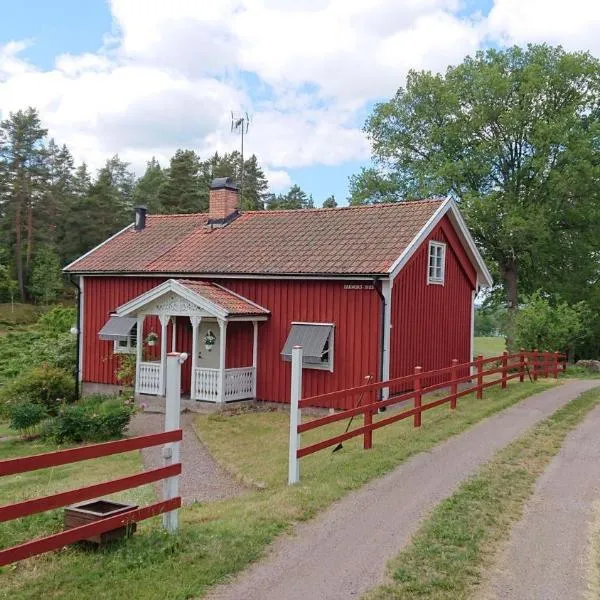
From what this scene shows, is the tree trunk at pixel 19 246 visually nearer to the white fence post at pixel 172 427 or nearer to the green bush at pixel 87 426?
the green bush at pixel 87 426

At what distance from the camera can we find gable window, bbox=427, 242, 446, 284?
17.0m

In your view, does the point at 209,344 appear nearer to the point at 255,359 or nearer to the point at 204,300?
the point at 255,359

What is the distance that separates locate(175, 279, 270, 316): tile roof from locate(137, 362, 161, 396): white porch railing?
250 centimetres

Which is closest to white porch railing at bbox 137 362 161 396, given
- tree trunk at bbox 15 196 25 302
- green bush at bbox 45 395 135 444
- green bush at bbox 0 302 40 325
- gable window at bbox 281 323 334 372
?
green bush at bbox 45 395 135 444

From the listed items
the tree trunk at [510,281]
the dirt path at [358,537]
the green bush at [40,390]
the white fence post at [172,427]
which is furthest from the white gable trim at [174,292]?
the tree trunk at [510,281]

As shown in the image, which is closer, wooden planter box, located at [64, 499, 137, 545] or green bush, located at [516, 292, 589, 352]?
wooden planter box, located at [64, 499, 137, 545]

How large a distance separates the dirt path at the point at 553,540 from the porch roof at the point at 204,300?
8.57m

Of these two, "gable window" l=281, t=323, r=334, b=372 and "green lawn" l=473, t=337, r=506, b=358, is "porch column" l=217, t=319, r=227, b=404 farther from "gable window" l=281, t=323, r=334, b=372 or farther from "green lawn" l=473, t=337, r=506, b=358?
"green lawn" l=473, t=337, r=506, b=358

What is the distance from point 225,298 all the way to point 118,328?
401 cm

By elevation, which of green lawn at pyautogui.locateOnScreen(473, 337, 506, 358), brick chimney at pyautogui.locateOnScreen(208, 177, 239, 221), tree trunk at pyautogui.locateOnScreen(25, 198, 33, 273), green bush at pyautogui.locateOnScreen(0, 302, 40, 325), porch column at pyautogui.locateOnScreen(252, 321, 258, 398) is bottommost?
green lawn at pyautogui.locateOnScreen(473, 337, 506, 358)

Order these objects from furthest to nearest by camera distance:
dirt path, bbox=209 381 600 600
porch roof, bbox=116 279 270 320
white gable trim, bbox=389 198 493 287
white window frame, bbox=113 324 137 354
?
white window frame, bbox=113 324 137 354 < porch roof, bbox=116 279 270 320 < white gable trim, bbox=389 198 493 287 < dirt path, bbox=209 381 600 600

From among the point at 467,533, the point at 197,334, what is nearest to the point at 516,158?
the point at 197,334

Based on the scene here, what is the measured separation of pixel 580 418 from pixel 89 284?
46.9 ft

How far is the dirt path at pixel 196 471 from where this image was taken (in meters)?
9.02
